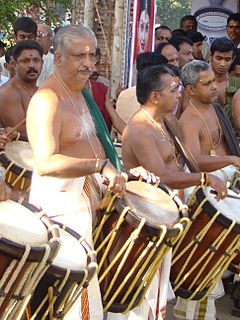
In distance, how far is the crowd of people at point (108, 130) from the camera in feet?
12.6

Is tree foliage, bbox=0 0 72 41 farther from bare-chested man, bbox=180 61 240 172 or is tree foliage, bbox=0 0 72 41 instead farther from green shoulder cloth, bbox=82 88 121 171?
green shoulder cloth, bbox=82 88 121 171

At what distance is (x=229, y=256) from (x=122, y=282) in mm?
945

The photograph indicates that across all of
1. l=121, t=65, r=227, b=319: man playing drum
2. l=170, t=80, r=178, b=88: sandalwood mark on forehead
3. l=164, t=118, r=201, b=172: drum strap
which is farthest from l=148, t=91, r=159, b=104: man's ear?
l=164, t=118, r=201, b=172: drum strap

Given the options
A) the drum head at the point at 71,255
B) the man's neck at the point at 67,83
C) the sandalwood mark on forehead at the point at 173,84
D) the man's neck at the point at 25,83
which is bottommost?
the drum head at the point at 71,255

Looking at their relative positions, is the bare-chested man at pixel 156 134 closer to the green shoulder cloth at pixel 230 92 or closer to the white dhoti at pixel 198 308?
the white dhoti at pixel 198 308

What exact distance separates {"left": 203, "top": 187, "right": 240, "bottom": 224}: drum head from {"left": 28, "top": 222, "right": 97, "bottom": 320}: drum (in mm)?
1406

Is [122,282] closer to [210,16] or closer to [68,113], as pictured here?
[68,113]

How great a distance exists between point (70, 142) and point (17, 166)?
0.94 m

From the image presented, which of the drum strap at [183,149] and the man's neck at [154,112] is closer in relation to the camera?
the man's neck at [154,112]

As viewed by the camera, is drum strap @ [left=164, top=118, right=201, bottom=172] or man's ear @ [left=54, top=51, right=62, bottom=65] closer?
man's ear @ [left=54, top=51, right=62, bottom=65]

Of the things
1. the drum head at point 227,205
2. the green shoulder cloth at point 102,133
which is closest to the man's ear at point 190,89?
the drum head at point 227,205

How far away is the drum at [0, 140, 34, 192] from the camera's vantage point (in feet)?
15.7

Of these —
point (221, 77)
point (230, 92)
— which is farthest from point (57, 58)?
point (221, 77)

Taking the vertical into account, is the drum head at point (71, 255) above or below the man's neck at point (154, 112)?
below
